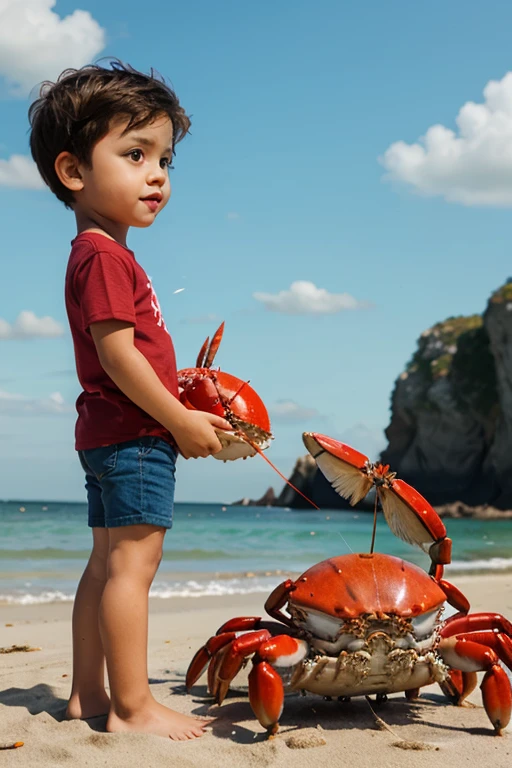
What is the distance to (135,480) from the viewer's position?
237 centimetres

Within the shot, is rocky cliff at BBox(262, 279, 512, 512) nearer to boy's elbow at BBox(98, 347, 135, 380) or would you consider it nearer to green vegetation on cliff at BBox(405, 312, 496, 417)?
green vegetation on cliff at BBox(405, 312, 496, 417)

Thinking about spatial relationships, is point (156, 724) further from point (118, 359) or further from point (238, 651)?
point (118, 359)

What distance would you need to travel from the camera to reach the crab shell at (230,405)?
8.32 ft

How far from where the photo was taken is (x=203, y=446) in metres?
2.43

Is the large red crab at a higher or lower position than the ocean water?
higher

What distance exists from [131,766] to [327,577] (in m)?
0.75

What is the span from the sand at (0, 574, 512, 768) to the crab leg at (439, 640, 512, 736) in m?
0.08

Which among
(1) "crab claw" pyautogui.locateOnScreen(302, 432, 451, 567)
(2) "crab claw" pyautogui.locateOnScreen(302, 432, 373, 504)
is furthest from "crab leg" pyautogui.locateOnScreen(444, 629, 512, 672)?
(2) "crab claw" pyautogui.locateOnScreen(302, 432, 373, 504)

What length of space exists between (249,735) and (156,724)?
283 mm

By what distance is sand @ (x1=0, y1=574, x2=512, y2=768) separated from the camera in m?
2.16

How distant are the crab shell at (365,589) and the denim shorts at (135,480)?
493 millimetres

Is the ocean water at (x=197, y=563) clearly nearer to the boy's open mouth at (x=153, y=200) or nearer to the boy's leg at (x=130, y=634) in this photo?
the boy's leg at (x=130, y=634)

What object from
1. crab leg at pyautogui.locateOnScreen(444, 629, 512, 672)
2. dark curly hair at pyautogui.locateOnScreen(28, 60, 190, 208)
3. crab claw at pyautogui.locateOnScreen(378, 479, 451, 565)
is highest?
dark curly hair at pyautogui.locateOnScreen(28, 60, 190, 208)

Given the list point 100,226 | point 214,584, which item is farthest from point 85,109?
point 214,584
